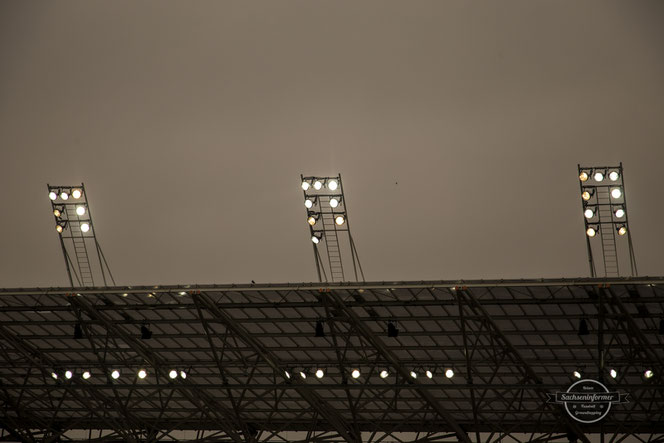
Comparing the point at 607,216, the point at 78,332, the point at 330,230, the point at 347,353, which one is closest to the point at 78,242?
the point at 78,332

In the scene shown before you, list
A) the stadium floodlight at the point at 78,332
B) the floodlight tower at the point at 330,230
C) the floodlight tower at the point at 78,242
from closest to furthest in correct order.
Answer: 1. the floodlight tower at the point at 330,230
2. the floodlight tower at the point at 78,242
3. the stadium floodlight at the point at 78,332

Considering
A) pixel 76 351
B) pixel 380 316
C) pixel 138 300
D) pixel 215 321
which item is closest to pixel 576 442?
pixel 380 316

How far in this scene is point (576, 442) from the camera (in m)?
32.3

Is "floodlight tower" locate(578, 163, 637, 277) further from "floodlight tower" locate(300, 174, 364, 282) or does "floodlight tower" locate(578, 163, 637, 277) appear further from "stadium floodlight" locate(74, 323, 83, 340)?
"stadium floodlight" locate(74, 323, 83, 340)

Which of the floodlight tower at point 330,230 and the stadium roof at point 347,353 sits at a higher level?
the floodlight tower at point 330,230

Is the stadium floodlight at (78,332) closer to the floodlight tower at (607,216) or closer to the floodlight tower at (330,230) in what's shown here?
the floodlight tower at (330,230)

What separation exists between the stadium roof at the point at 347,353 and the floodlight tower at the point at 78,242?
172cm

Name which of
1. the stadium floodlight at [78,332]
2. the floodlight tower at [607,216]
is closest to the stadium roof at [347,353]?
the stadium floodlight at [78,332]

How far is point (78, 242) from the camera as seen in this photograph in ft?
114

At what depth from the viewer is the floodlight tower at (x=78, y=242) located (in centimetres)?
2970

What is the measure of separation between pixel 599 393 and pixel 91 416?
68.6 feet

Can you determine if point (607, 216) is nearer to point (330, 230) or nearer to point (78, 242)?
point (330, 230)

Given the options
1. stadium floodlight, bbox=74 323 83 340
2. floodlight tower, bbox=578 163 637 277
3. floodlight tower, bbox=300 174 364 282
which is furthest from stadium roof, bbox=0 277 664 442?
floodlight tower, bbox=300 174 364 282

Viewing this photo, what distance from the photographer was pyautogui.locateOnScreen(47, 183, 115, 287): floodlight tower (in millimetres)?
29703
